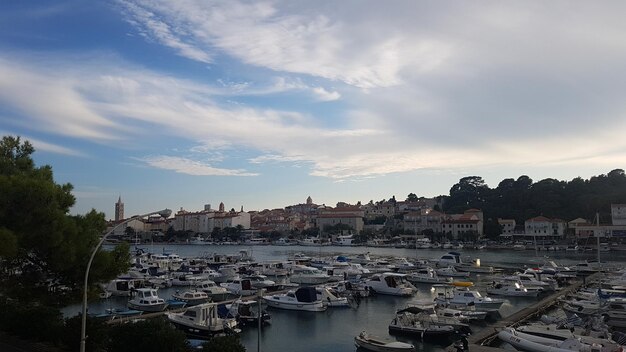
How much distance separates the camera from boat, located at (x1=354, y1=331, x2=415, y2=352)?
17594 mm

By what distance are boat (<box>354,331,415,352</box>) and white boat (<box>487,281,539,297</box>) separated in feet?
55.0

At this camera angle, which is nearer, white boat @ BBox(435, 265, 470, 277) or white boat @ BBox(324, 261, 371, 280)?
white boat @ BBox(324, 261, 371, 280)

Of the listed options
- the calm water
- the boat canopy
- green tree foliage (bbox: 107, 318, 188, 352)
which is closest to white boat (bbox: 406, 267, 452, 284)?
the calm water

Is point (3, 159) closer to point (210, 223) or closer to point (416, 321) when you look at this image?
point (416, 321)

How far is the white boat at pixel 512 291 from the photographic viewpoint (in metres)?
32.2

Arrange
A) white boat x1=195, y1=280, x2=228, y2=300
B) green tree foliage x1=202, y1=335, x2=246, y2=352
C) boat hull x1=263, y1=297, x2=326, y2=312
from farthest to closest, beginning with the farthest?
1. white boat x1=195, y1=280, x2=228, y2=300
2. boat hull x1=263, y1=297, x2=326, y2=312
3. green tree foliage x1=202, y1=335, x2=246, y2=352

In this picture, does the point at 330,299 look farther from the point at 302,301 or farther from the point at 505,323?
the point at 505,323

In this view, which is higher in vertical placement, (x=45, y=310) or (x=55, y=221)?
(x=55, y=221)

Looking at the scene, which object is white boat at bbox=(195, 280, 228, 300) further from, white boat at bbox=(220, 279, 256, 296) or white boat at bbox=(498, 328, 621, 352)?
white boat at bbox=(498, 328, 621, 352)

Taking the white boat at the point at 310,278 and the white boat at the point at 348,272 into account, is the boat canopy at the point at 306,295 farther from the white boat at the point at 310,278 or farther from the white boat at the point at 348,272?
the white boat at the point at 348,272

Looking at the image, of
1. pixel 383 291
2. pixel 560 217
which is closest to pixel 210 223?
pixel 560 217

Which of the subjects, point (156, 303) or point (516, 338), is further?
point (156, 303)

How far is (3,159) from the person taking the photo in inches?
538

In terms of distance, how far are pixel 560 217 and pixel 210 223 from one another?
95.1 meters
